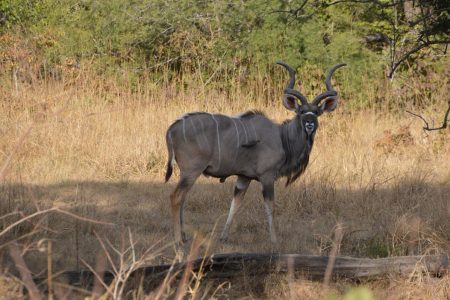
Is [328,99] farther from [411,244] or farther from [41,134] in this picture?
[41,134]

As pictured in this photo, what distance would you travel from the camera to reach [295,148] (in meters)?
6.79

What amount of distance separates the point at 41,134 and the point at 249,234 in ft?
10.2

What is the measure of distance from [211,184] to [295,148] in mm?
1254

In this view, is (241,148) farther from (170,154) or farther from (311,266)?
(311,266)

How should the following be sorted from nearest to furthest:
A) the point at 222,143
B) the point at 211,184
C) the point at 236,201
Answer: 1. the point at 222,143
2. the point at 236,201
3. the point at 211,184

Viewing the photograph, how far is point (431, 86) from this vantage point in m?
11.4

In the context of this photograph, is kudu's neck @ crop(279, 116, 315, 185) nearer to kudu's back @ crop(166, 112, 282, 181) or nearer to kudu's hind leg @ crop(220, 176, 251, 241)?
kudu's back @ crop(166, 112, 282, 181)

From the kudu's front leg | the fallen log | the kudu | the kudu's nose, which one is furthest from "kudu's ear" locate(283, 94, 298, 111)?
the fallen log

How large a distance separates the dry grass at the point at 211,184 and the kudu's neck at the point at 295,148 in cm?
41

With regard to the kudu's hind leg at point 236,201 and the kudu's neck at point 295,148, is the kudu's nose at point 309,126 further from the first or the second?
the kudu's hind leg at point 236,201

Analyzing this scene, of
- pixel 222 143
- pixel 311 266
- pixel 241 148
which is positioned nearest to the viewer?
pixel 311 266

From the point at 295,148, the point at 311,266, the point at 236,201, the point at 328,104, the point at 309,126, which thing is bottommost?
the point at 311,266

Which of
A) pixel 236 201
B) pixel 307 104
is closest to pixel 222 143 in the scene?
pixel 236 201

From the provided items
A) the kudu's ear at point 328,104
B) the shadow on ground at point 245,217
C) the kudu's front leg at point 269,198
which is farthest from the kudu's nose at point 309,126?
the shadow on ground at point 245,217
